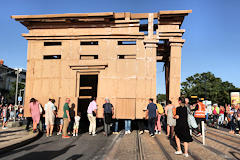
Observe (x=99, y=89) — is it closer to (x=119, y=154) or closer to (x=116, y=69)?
(x=116, y=69)

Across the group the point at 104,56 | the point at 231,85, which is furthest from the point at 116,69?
the point at 231,85

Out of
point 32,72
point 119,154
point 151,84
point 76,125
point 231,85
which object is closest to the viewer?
point 119,154

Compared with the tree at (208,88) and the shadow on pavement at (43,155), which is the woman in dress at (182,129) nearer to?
the shadow on pavement at (43,155)

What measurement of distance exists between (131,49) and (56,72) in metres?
4.94

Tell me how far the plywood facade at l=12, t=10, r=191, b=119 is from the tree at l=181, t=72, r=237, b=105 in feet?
148

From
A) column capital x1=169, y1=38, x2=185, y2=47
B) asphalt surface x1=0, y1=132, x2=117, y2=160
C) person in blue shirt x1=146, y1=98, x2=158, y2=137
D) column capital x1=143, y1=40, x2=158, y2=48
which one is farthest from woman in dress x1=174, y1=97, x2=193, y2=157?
column capital x1=169, y1=38, x2=185, y2=47

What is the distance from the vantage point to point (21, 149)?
663 centimetres

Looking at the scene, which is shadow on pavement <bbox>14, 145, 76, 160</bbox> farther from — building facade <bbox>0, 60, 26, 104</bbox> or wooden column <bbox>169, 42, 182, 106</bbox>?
building facade <bbox>0, 60, 26, 104</bbox>

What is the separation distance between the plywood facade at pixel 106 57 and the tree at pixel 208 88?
45192mm

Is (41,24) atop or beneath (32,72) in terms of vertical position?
atop

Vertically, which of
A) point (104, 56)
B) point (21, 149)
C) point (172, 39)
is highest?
point (172, 39)

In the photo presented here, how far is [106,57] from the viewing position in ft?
37.8

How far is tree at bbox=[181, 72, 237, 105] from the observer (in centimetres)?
5081

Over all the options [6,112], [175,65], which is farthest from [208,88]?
[6,112]
